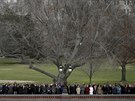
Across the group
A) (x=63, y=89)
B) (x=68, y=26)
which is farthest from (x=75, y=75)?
(x=63, y=89)

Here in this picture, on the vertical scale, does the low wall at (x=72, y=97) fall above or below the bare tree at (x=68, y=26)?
below

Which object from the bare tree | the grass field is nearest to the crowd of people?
the bare tree

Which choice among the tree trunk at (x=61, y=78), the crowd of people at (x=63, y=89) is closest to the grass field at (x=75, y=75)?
the tree trunk at (x=61, y=78)

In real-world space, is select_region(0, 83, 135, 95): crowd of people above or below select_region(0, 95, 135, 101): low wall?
above

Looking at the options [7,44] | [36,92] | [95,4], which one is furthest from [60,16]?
[7,44]

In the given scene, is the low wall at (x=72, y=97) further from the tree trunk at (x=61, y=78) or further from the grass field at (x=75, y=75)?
the grass field at (x=75, y=75)

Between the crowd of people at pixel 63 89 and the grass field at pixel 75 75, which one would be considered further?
the grass field at pixel 75 75

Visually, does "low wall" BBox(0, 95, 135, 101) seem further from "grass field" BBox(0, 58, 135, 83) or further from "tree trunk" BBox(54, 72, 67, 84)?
"grass field" BBox(0, 58, 135, 83)

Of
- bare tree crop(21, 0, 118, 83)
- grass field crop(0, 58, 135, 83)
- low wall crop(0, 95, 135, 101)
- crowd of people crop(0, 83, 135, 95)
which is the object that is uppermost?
bare tree crop(21, 0, 118, 83)

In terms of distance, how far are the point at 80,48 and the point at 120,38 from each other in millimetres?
4052

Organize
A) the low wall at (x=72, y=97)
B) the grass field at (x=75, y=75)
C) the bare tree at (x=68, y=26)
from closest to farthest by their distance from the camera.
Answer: the low wall at (x=72, y=97) < the bare tree at (x=68, y=26) < the grass field at (x=75, y=75)

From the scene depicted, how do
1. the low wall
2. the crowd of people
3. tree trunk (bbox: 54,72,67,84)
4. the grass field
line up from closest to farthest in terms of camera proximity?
the low wall, the crowd of people, tree trunk (bbox: 54,72,67,84), the grass field

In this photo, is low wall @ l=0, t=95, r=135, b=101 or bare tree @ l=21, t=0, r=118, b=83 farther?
bare tree @ l=21, t=0, r=118, b=83

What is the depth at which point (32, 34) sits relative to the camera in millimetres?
45406
